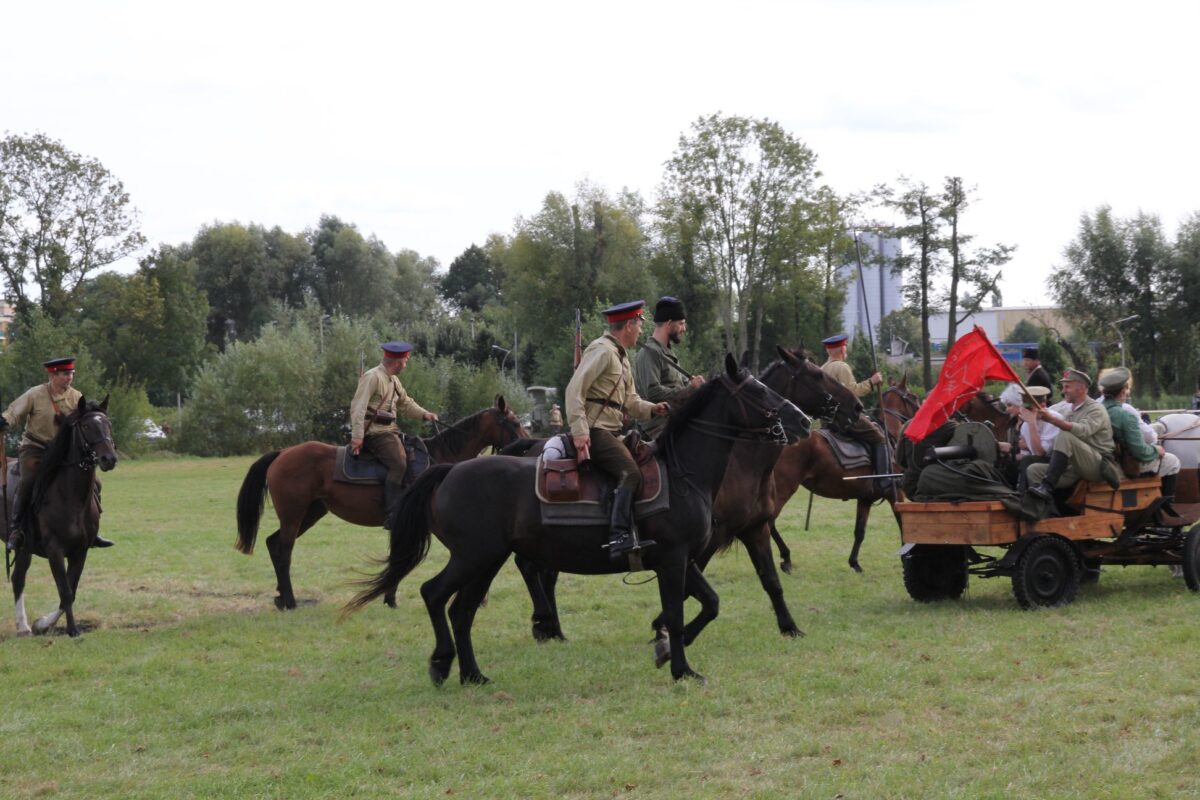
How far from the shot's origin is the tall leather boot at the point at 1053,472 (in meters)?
11.0

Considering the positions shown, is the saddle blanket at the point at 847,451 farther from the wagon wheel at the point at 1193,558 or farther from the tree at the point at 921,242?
the tree at the point at 921,242

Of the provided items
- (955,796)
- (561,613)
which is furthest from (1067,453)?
(955,796)

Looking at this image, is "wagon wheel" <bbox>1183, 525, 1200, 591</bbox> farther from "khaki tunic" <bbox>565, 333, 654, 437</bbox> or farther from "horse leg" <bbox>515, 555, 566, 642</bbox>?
"horse leg" <bbox>515, 555, 566, 642</bbox>

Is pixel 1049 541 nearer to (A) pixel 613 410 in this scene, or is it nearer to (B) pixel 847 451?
(B) pixel 847 451

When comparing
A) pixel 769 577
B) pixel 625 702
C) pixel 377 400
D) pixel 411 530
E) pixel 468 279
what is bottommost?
pixel 625 702

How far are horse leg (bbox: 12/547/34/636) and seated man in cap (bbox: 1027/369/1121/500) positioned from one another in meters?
9.41

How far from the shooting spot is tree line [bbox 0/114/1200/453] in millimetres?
51219

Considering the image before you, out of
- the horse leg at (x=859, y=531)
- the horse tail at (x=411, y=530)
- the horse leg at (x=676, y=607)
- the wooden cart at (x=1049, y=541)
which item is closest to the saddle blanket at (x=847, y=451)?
the horse leg at (x=859, y=531)

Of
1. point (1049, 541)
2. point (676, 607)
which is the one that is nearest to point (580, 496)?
point (676, 607)

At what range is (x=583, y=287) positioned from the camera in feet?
218

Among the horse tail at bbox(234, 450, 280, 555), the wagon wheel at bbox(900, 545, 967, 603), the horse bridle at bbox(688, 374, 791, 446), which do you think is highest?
the horse bridle at bbox(688, 374, 791, 446)

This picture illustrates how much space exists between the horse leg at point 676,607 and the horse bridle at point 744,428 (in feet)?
2.99

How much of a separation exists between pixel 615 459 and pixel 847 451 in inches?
248

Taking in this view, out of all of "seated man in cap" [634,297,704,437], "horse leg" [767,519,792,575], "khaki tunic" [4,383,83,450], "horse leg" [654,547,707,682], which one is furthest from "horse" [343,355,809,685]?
"horse leg" [767,519,792,575]
